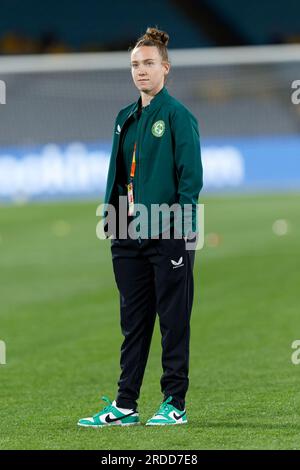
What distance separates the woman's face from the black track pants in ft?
2.77

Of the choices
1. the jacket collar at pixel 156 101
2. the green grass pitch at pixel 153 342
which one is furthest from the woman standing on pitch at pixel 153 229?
the green grass pitch at pixel 153 342

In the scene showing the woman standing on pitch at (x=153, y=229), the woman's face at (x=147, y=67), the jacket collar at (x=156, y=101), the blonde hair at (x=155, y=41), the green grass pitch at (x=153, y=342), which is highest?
the blonde hair at (x=155, y=41)

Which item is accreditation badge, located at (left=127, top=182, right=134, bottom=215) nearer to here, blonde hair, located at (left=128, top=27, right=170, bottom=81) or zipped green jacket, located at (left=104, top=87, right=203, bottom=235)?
zipped green jacket, located at (left=104, top=87, right=203, bottom=235)

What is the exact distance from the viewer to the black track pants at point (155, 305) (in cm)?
575

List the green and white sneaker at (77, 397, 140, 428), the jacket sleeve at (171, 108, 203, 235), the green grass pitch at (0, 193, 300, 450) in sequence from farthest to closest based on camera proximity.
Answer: the green and white sneaker at (77, 397, 140, 428) → the green grass pitch at (0, 193, 300, 450) → the jacket sleeve at (171, 108, 203, 235)

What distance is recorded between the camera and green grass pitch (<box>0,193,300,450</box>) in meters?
5.70

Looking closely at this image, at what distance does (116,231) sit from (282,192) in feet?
55.8

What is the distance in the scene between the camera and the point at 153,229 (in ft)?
18.7

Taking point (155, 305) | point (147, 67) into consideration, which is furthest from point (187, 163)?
point (155, 305)

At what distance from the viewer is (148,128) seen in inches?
225

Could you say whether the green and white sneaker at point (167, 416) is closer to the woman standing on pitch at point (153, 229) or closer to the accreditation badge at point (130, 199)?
the woman standing on pitch at point (153, 229)

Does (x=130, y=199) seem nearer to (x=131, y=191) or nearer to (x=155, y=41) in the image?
(x=131, y=191)

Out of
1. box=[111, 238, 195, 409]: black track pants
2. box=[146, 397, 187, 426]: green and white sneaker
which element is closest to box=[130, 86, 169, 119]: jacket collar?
box=[111, 238, 195, 409]: black track pants
